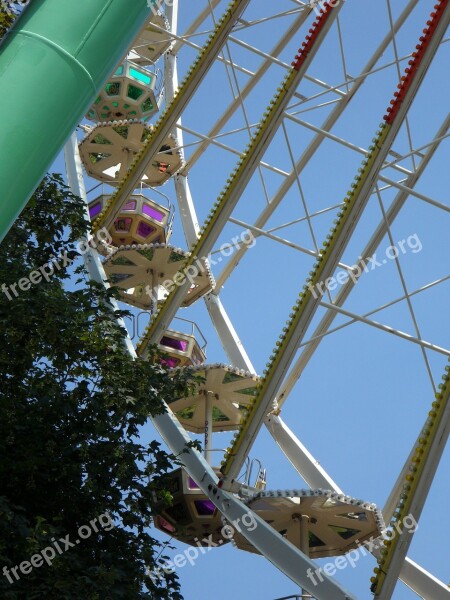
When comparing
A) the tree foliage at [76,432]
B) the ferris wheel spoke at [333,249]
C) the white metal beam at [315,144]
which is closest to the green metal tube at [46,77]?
the tree foliage at [76,432]

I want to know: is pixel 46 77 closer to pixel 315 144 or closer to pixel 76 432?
pixel 76 432

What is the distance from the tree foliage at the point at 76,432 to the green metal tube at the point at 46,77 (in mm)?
6282

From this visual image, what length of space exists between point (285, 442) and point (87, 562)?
9.71 m

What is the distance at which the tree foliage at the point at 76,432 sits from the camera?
9383 millimetres

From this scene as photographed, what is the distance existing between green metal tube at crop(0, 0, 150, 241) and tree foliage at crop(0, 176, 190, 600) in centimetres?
628

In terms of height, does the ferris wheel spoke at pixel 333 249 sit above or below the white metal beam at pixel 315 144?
below

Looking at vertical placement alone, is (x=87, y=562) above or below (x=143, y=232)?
below

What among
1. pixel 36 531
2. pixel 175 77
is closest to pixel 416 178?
pixel 175 77

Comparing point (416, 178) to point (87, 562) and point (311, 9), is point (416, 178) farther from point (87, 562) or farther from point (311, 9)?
point (87, 562)

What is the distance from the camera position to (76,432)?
996cm

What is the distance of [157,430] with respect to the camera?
1478cm

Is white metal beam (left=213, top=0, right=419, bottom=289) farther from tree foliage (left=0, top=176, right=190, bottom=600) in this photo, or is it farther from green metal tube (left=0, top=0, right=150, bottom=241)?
green metal tube (left=0, top=0, right=150, bottom=241)

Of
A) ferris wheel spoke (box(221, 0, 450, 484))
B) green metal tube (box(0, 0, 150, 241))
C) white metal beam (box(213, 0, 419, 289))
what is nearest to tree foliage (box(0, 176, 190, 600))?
ferris wheel spoke (box(221, 0, 450, 484))

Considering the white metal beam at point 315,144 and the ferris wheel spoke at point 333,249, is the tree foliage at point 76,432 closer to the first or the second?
the ferris wheel spoke at point 333,249
